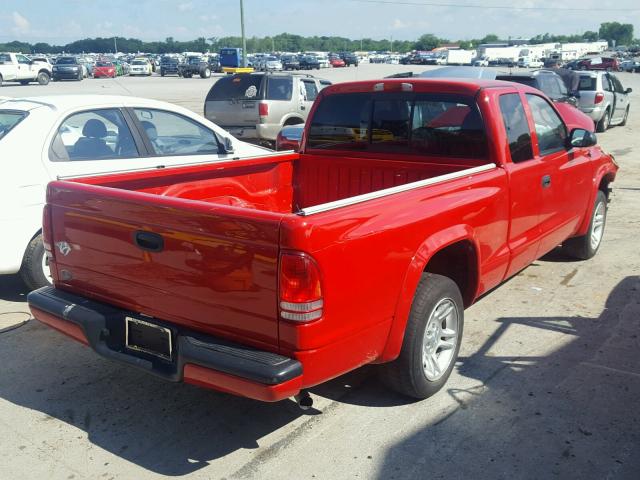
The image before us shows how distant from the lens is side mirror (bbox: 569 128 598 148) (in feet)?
18.7

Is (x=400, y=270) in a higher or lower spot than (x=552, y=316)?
higher

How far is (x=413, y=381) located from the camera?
12.8 ft

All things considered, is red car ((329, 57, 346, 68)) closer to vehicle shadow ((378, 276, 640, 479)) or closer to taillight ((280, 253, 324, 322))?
vehicle shadow ((378, 276, 640, 479))

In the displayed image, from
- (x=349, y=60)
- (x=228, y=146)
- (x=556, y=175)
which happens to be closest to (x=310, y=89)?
(x=228, y=146)

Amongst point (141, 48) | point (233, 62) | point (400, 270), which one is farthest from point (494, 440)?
point (141, 48)

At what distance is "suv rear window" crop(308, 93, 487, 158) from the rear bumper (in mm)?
2465

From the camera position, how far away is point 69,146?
582 centimetres

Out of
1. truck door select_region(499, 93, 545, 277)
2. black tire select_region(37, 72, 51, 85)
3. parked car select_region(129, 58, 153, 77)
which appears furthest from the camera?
parked car select_region(129, 58, 153, 77)

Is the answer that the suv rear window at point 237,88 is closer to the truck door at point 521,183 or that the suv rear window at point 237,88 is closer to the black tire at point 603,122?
the black tire at point 603,122

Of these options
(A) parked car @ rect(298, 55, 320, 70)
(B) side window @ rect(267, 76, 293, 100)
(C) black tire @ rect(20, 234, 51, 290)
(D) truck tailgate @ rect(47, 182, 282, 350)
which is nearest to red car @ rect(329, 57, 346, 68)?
(A) parked car @ rect(298, 55, 320, 70)

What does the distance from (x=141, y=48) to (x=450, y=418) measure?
551 feet

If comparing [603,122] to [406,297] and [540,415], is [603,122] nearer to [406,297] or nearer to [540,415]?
[540,415]

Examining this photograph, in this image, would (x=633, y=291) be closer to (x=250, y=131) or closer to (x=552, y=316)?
(x=552, y=316)

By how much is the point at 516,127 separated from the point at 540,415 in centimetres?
218
